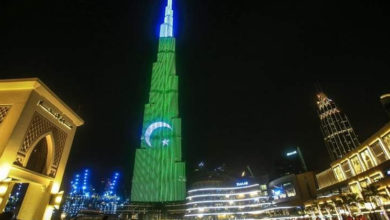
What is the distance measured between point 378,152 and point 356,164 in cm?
1057

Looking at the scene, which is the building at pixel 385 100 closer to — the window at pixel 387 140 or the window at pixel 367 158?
the window at pixel 367 158

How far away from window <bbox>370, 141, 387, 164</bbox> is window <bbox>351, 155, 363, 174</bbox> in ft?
23.6

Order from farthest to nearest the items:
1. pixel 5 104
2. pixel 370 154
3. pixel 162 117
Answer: pixel 162 117
pixel 370 154
pixel 5 104

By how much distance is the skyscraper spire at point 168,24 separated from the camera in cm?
11862

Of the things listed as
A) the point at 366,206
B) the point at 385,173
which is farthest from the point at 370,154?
the point at 366,206

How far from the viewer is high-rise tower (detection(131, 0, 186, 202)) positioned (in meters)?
89.2

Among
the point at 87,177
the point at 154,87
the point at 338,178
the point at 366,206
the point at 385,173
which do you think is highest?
the point at 154,87

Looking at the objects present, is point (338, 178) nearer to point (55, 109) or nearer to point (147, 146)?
point (55, 109)

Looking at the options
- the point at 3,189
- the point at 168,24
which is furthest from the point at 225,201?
the point at 3,189

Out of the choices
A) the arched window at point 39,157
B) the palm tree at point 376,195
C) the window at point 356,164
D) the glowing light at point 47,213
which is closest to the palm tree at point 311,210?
the window at point 356,164

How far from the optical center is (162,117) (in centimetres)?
10406

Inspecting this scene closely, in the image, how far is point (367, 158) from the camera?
1550 inches

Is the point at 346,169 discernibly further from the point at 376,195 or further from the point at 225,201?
the point at 225,201

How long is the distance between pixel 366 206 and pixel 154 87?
89.2 m
